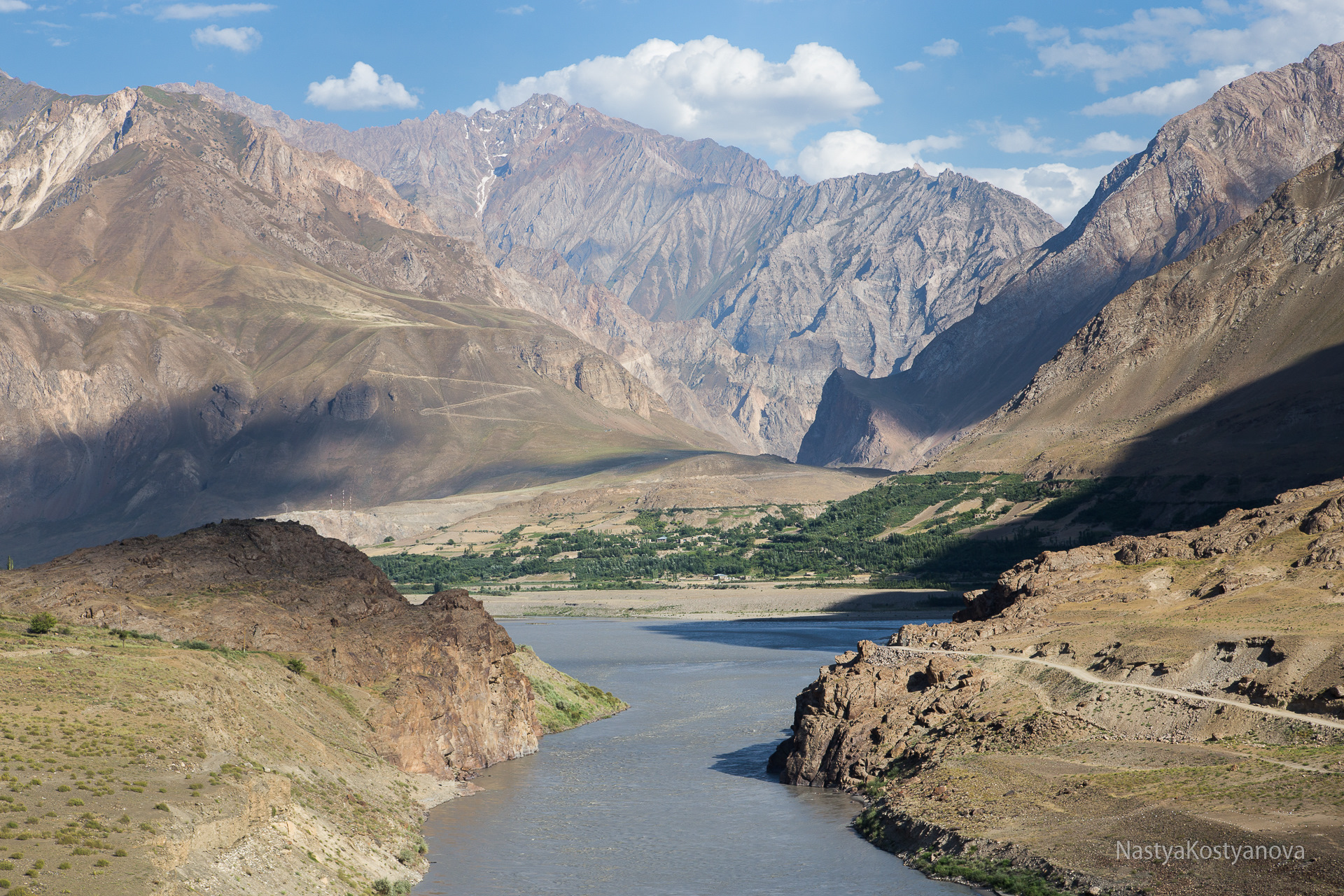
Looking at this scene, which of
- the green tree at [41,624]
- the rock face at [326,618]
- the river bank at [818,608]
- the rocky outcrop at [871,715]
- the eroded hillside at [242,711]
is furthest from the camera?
the river bank at [818,608]

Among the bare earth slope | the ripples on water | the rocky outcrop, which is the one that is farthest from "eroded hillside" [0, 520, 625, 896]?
the bare earth slope

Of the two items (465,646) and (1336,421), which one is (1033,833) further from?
(1336,421)

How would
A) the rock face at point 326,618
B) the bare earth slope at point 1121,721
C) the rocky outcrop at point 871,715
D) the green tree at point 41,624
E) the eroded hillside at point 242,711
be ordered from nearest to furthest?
the eroded hillside at point 242,711 < the bare earth slope at point 1121,721 < the green tree at point 41,624 < the rocky outcrop at point 871,715 < the rock face at point 326,618

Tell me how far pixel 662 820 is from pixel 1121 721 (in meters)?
20.7

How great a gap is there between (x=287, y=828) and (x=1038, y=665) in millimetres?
37715

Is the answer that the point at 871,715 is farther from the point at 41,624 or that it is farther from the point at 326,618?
the point at 41,624

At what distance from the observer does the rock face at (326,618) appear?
6369cm

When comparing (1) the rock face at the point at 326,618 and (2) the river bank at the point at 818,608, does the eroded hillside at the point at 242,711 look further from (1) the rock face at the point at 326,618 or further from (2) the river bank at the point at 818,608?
(2) the river bank at the point at 818,608

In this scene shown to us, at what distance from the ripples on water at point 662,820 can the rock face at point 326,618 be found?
129 inches

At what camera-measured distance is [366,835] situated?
47.9 m

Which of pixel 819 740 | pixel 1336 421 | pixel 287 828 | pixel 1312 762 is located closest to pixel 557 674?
pixel 819 740

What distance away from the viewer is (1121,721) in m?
55.9

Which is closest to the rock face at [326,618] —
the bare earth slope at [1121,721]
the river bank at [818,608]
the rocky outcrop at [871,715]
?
the rocky outcrop at [871,715]

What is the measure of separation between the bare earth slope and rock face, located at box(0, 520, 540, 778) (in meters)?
17.0
